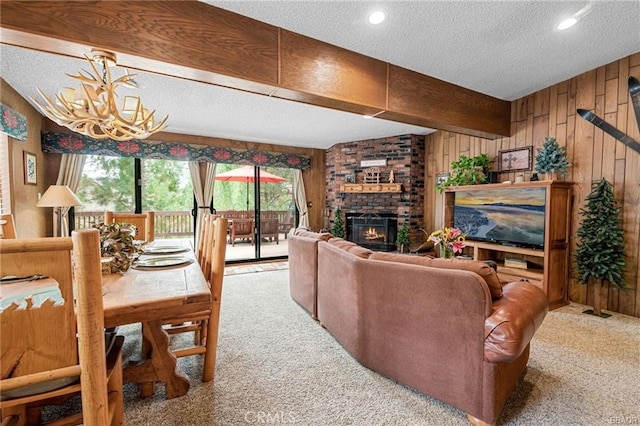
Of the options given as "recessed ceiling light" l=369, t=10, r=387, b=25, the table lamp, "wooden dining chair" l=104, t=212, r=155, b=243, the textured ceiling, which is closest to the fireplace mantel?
the textured ceiling

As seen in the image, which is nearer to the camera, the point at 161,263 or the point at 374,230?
the point at 161,263

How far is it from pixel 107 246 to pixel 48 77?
2.54 meters

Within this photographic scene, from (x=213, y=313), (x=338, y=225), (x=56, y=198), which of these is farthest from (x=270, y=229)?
(x=213, y=313)

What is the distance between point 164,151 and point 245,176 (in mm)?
1475

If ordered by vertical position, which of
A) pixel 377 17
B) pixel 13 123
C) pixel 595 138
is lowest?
pixel 595 138

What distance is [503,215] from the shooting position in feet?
12.4

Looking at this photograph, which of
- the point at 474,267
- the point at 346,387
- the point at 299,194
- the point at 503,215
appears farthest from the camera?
the point at 299,194

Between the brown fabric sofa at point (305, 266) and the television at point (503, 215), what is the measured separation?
102 inches

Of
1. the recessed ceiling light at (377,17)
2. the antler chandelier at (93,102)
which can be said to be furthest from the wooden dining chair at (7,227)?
the recessed ceiling light at (377,17)

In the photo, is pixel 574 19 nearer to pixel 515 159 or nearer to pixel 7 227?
pixel 515 159

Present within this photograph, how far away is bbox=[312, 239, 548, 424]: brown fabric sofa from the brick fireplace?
11.7ft

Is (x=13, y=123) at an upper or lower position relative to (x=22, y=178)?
upper

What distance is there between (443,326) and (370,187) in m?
4.13

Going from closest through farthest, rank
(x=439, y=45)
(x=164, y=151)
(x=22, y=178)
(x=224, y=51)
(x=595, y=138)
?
1. (x=224, y=51)
2. (x=439, y=45)
3. (x=595, y=138)
4. (x=22, y=178)
5. (x=164, y=151)
